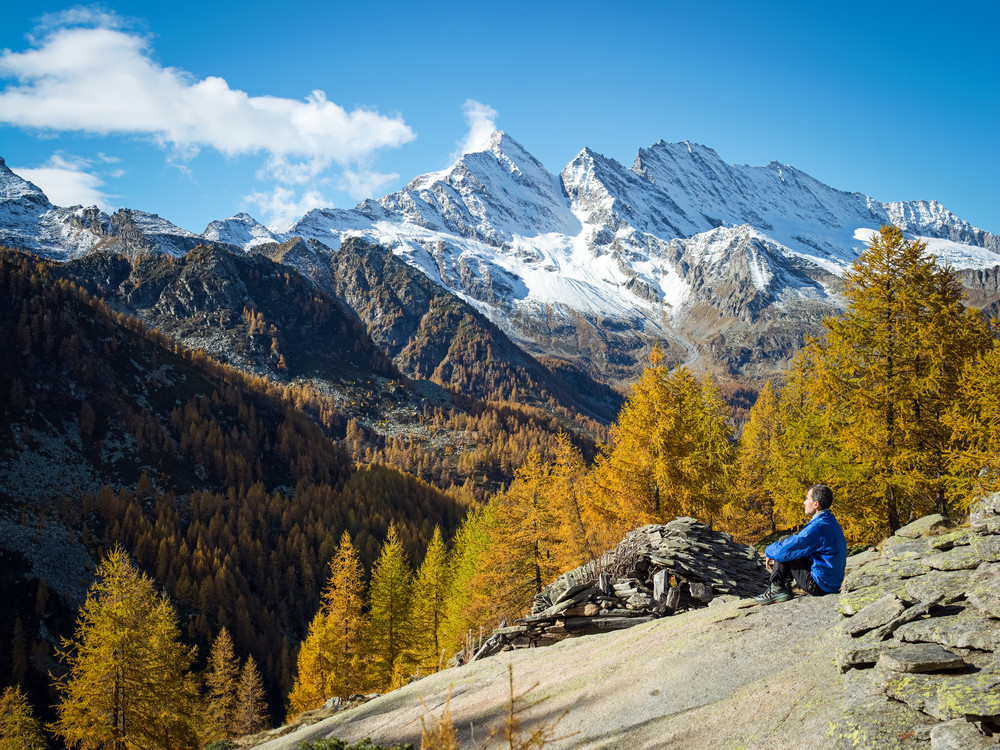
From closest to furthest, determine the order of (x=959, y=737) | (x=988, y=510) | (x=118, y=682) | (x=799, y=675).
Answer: (x=959, y=737)
(x=799, y=675)
(x=988, y=510)
(x=118, y=682)

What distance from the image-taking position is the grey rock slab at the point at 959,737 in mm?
4492

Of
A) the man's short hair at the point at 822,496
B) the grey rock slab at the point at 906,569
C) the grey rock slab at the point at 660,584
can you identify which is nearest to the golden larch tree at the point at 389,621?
the grey rock slab at the point at 660,584

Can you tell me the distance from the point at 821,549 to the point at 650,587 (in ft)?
22.0

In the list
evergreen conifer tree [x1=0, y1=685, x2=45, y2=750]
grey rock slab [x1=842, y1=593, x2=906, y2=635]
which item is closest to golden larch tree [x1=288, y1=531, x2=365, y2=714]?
evergreen conifer tree [x1=0, y1=685, x2=45, y2=750]

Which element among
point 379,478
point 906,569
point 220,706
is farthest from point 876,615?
point 379,478

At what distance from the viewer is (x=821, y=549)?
9.83 meters

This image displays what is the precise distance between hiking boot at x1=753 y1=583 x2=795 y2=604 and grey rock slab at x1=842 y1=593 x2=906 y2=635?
2834 mm

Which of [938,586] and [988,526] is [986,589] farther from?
[988,526]

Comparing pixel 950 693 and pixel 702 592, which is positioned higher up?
pixel 950 693

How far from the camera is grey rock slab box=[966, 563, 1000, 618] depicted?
19.8 feet

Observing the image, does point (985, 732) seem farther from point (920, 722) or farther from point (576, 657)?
point (576, 657)

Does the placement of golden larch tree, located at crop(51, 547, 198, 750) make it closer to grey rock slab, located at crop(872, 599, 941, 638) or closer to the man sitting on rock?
the man sitting on rock

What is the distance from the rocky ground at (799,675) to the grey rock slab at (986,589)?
23mm

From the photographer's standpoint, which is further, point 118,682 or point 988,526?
point 118,682
